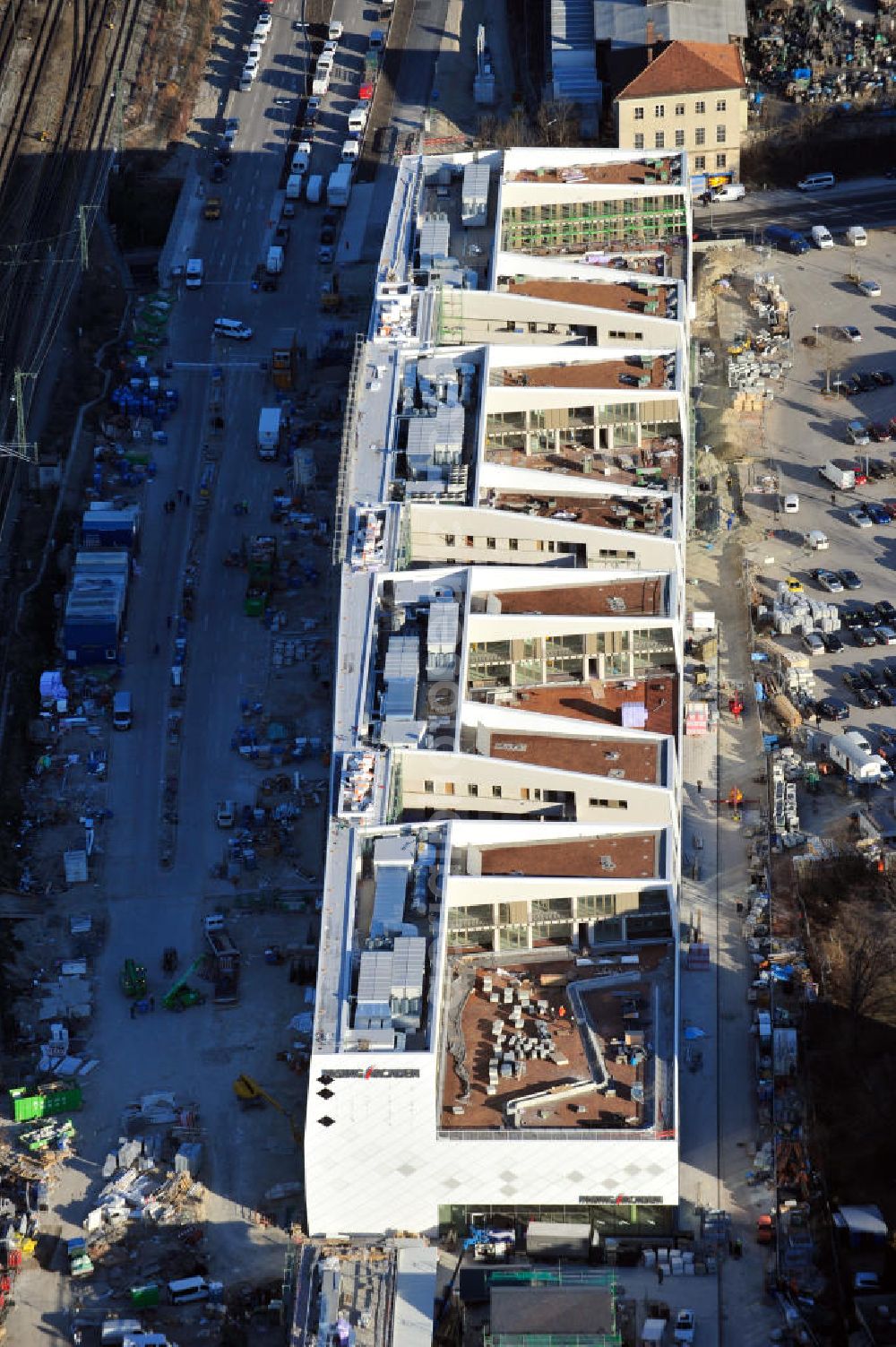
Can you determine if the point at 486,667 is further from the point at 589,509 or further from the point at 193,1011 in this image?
the point at 193,1011

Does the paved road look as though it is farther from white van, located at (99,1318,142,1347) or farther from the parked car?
the parked car

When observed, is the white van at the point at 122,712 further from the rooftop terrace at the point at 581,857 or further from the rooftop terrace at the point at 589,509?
the rooftop terrace at the point at 581,857

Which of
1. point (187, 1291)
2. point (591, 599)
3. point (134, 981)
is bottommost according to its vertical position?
point (187, 1291)

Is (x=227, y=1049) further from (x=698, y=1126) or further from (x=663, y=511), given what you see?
(x=663, y=511)

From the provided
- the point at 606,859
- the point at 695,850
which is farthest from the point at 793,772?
the point at 606,859

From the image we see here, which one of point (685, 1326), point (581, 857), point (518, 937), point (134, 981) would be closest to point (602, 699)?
point (581, 857)

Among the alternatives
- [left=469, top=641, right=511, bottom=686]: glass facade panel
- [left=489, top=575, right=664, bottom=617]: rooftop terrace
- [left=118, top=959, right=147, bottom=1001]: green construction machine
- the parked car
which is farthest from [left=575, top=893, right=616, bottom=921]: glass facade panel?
[left=118, top=959, right=147, bottom=1001]: green construction machine
